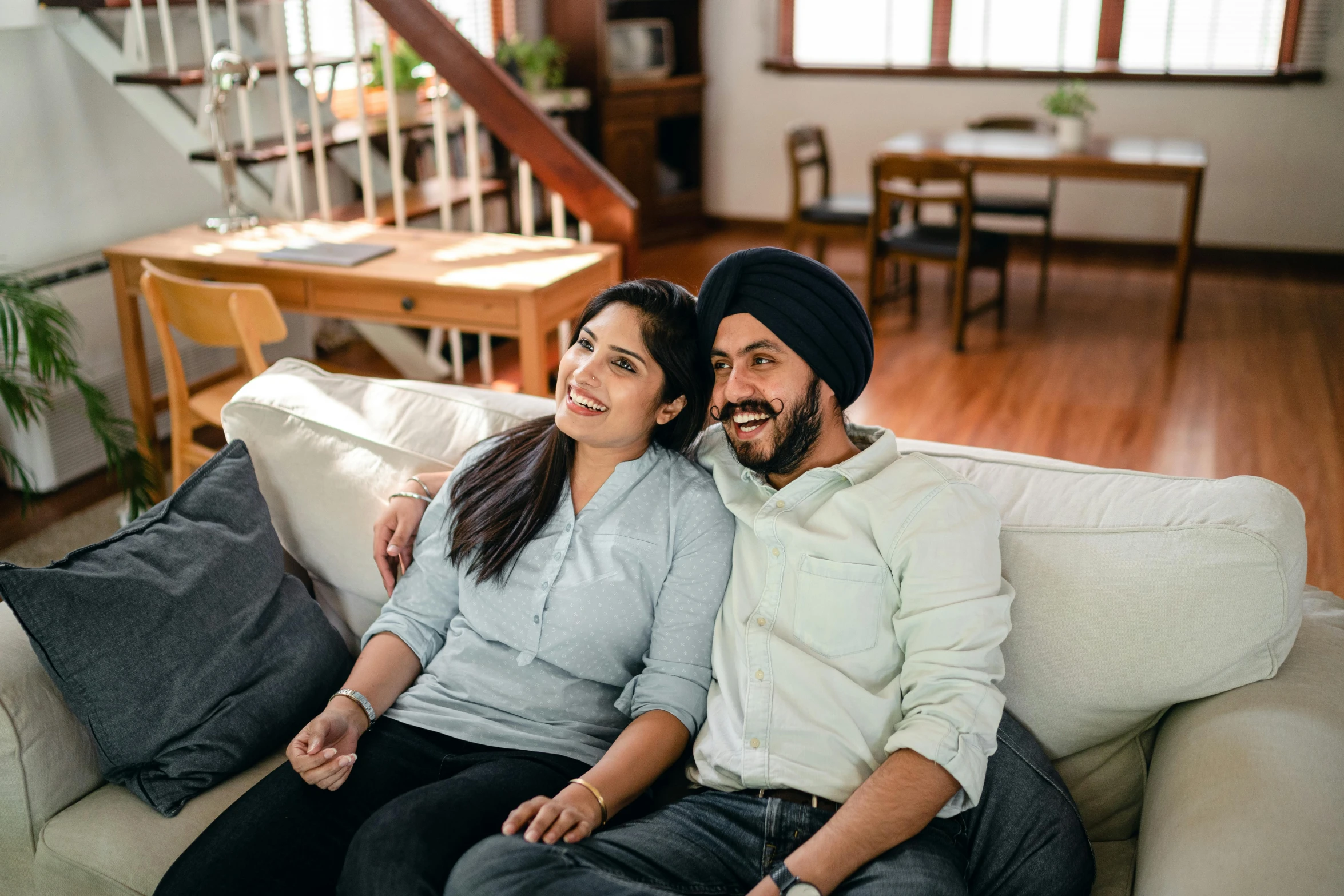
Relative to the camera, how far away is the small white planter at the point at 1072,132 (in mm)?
4910

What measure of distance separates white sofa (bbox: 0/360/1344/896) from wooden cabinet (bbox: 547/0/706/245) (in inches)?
191

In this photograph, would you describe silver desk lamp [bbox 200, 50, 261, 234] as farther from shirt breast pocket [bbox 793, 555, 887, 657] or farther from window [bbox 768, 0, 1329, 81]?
window [bbox 768, 0, 1329, 81]

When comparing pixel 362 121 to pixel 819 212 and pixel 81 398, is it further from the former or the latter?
pixel 819 212

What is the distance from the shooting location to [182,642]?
5.07 ft

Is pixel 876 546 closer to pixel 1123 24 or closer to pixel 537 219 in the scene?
pixel 537 219

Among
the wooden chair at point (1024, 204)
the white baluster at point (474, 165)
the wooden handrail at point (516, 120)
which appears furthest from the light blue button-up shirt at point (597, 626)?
the wooden chair at point (1024, 204)

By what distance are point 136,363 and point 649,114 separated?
372 cm

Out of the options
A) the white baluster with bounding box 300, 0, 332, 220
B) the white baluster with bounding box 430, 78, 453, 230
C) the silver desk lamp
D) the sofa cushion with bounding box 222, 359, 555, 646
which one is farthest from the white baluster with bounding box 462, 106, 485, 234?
the sofa cushion with bounding box 222, 359, 555, 646

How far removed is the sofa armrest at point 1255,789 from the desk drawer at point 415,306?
192 cm

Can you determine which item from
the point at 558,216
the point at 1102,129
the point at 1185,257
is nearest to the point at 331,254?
the point at 558,216

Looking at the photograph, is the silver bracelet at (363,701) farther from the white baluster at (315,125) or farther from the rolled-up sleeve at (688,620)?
the white baluster at (315,125)

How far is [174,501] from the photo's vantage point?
5.54 ft

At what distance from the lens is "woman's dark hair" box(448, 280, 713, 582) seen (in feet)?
5.17

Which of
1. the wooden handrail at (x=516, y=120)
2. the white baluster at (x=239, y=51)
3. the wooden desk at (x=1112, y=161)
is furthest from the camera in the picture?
the wooden desk at (x=1112, y=161)
